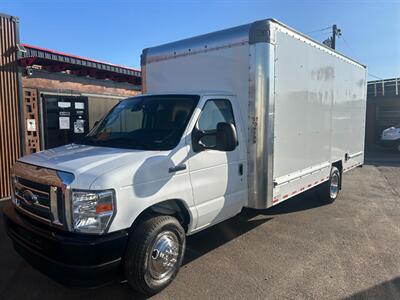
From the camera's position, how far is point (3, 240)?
5254 mm

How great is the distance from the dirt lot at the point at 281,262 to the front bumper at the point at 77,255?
2.17 feet

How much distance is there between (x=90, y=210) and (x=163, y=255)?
3.42ft

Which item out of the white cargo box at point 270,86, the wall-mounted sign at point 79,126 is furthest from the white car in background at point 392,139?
the wall-mounted sign at point 79,126

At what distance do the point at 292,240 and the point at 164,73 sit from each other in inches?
133

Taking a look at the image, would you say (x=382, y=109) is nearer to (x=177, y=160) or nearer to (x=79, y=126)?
(x=79, y=126)

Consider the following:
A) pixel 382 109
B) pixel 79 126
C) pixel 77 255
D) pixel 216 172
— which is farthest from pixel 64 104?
pixel 382 109

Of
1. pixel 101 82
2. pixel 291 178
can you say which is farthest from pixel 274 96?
pixel 101 82

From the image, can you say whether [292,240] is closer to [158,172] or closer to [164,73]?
[158,172]

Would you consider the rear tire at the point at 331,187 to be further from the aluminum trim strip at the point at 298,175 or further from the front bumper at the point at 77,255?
the front bumper at the point at 77,255

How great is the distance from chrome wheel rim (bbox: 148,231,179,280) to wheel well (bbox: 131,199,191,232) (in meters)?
0.24

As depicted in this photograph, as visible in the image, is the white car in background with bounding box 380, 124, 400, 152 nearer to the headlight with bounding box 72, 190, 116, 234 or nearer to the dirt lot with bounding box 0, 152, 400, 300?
the dirt lot with bounding box 0, 152, 400, 300

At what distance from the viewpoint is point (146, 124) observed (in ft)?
14.4

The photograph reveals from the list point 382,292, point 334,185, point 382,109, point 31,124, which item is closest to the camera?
point 382,292

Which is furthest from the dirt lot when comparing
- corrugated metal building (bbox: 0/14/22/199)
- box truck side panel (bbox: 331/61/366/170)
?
corrugated metal building (bbox: 0/14/22/199)
